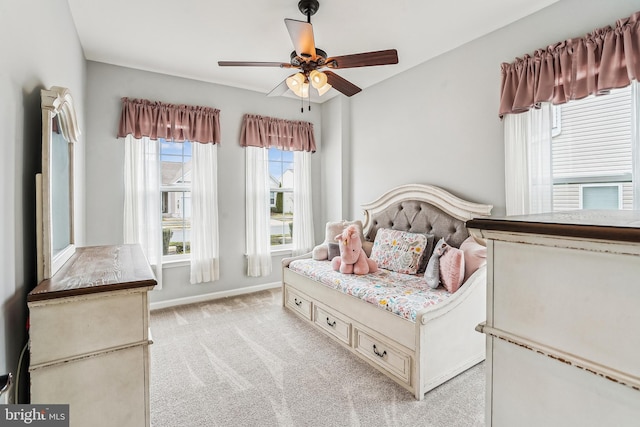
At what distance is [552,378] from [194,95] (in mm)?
4061

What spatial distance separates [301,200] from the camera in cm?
443

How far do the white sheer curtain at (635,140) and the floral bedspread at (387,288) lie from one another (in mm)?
1311

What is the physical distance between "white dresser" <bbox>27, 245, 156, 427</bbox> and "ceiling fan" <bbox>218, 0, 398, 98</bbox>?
169 cm

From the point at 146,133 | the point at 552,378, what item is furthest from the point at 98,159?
the point at 552,378

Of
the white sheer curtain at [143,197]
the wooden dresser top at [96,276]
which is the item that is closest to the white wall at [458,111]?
the white sheer curtain at [143,197]

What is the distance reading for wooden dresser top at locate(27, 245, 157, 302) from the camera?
111 cm

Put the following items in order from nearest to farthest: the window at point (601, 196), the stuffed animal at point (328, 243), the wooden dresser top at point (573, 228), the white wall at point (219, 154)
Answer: the wooden dresser top at point (573, 228), the window at point (601, 196), the white wall at point (219, 154), the stuffed animal at point (328, 243)

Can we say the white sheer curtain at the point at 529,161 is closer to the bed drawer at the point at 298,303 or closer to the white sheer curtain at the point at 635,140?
the white sheer curtain at the point at 635,140

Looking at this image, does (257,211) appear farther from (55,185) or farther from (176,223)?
(55,185)

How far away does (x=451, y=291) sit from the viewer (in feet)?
7.41

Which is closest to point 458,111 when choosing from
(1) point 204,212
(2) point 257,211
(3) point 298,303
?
(3) point 298,303

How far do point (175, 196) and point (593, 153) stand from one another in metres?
3.97

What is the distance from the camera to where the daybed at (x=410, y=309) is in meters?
1.98

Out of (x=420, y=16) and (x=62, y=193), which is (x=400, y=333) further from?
(x=420, y=16)
